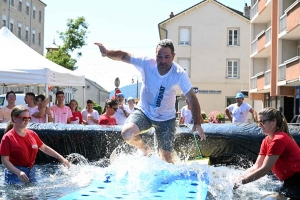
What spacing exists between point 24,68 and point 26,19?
145 ft

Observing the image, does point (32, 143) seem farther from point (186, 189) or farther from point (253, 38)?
point (253, 38)

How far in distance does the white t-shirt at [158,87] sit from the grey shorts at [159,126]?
0.22 feet

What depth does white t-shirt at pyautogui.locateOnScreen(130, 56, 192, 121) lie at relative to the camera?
6184mm

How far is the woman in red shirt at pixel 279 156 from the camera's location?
4746mm

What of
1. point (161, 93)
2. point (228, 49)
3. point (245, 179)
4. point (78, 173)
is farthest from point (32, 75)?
point (228, 49)

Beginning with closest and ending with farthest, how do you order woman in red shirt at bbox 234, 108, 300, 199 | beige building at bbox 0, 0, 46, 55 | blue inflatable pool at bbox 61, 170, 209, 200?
woman in red shirt at bbox 234, 108, 300, 199 < blue inflatable pool at bbox 61, 170, 209, 200 < beige building at bbox 0, 0, 46, 55

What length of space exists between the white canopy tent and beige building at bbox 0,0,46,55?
34666mm

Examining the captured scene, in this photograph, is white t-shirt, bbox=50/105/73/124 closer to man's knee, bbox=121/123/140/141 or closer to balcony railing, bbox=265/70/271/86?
man's knee, bbox=121/123/140/141

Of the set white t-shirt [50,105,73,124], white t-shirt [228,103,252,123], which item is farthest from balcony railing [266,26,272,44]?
white t-shirt [50,105,73,124]

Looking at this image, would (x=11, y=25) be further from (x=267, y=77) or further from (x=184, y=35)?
(x=267, y=77)

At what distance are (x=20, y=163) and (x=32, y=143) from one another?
0.30 meters

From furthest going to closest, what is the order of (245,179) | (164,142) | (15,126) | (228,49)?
(228,49), (164,142), (15,126), (245,179)

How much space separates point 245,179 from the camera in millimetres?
4762

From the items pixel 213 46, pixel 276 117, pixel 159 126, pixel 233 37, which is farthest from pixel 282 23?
pixel 276 117
